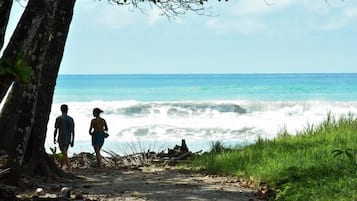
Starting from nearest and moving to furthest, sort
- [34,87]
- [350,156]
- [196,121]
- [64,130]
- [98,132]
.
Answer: [34,87], [350,156], [64,130], [98,132], [196,121]

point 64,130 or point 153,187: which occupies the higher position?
point 64,130

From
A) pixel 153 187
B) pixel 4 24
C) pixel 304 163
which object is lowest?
pixel 153 187

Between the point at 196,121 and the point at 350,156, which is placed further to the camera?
the point at 196,121

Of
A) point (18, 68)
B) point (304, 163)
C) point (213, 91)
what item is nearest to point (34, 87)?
point (18, 68)

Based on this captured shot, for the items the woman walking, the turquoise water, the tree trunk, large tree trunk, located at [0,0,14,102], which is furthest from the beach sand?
the turquoise water

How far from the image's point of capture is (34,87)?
9.62 m

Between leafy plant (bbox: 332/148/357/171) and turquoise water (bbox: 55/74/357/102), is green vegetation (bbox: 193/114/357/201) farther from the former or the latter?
turquoise water (bbox: 55/74/357/102)

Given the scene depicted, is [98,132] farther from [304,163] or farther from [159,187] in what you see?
[304,163]

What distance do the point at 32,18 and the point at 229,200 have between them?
359 centimetres

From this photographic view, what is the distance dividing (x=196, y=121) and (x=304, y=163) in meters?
26.4

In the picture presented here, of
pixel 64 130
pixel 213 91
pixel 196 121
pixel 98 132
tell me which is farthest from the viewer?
pixel 213 91

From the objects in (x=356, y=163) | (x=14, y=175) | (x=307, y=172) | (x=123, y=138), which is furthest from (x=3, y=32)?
(x=123, y=138)

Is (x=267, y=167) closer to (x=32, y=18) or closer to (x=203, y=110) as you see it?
(x=32, y=18)

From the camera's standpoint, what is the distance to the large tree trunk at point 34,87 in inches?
310
